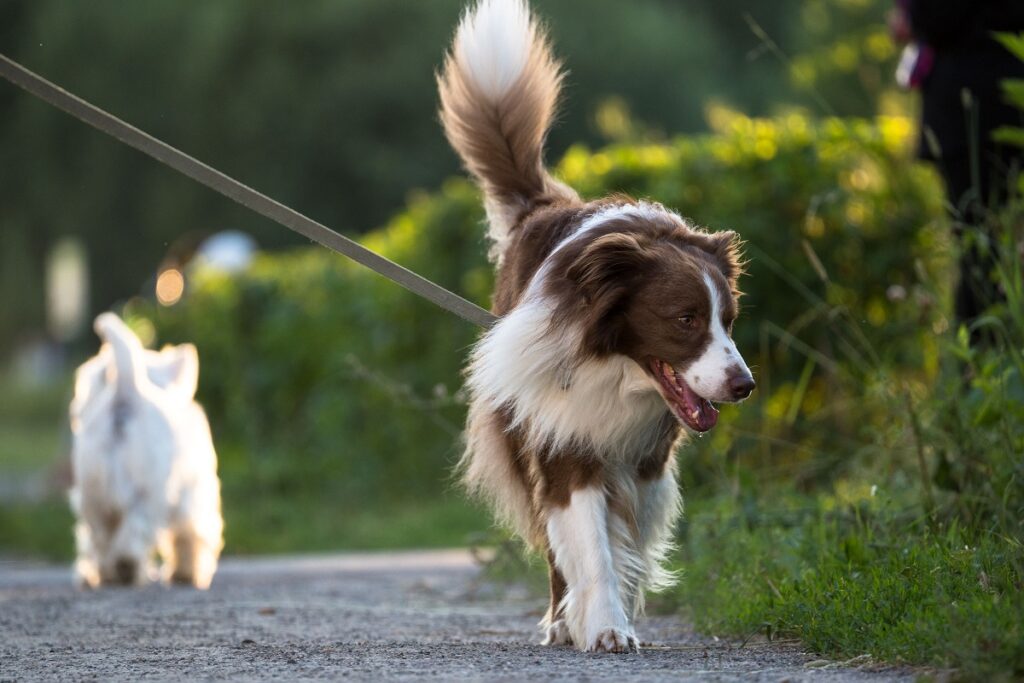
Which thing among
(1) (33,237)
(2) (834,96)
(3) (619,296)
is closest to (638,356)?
(3) (619,296)

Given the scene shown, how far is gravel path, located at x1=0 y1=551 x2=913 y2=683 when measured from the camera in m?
4.01

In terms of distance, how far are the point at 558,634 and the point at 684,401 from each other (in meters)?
0.88

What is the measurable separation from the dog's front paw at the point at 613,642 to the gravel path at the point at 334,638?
0.08m

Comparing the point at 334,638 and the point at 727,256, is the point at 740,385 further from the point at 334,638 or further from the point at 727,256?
the point at 334,638

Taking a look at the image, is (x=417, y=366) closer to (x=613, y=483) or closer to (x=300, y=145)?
(x=613, y=483)

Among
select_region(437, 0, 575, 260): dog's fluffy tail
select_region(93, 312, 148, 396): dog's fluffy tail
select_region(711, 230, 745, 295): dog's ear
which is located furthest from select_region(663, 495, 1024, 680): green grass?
select_region(93, 312, 148, 396): dog's fluffy tail

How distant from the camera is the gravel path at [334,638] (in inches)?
158

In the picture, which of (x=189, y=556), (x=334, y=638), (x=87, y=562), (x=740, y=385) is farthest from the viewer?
(x=189, y=556)

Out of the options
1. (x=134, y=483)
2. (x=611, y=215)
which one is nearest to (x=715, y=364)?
(x=611, y=215)

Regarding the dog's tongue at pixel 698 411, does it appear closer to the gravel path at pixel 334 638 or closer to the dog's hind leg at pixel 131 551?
the gravel path at pixel 334 638

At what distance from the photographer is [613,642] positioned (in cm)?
460

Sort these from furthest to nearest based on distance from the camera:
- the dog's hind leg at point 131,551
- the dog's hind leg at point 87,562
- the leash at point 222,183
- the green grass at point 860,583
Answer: the dog's hind leg at point 87,562 < the dog's hind leg at point 131,551 < the leash at point 222,183 < the green grass at point 860,583

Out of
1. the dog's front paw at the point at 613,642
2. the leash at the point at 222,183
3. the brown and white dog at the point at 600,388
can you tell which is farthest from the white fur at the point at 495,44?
the dog's front paw at the point at 613,642

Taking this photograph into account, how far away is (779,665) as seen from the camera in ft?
13.6
